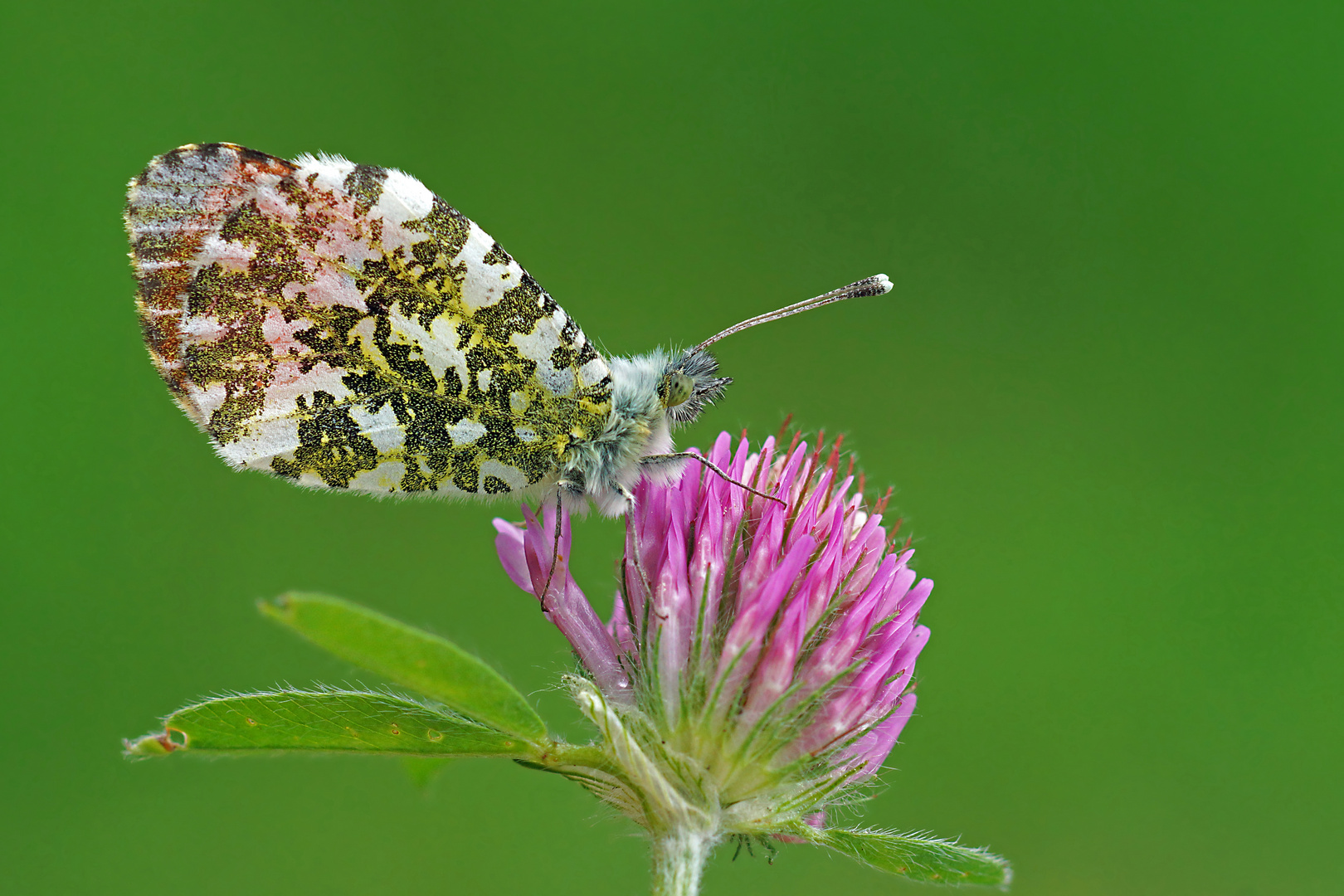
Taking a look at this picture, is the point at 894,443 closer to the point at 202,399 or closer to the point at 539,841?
the point at 539,841

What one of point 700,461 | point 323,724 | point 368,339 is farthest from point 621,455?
point 323,724

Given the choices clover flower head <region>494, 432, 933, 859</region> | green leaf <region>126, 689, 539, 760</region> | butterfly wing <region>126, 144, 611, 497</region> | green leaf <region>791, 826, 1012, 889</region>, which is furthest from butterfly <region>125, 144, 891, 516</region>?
green leaf <region>791, 826, 1012, 889</region>

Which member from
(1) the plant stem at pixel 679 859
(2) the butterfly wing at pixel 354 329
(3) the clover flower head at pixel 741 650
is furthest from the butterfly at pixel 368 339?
(1) the plant stem at pixel 679 859

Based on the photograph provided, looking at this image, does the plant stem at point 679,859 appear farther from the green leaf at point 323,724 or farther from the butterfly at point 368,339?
the butterfly at point 368,339

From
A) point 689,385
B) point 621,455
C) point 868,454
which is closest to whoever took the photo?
point 621,455

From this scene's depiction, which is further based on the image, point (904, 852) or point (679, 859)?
point (904, 852)

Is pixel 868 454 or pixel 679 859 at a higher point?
pixel 868 454

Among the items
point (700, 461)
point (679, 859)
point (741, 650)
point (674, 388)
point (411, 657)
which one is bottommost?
point (679, 859)

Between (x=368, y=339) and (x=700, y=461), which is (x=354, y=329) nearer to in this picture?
(x=368, y=339)
